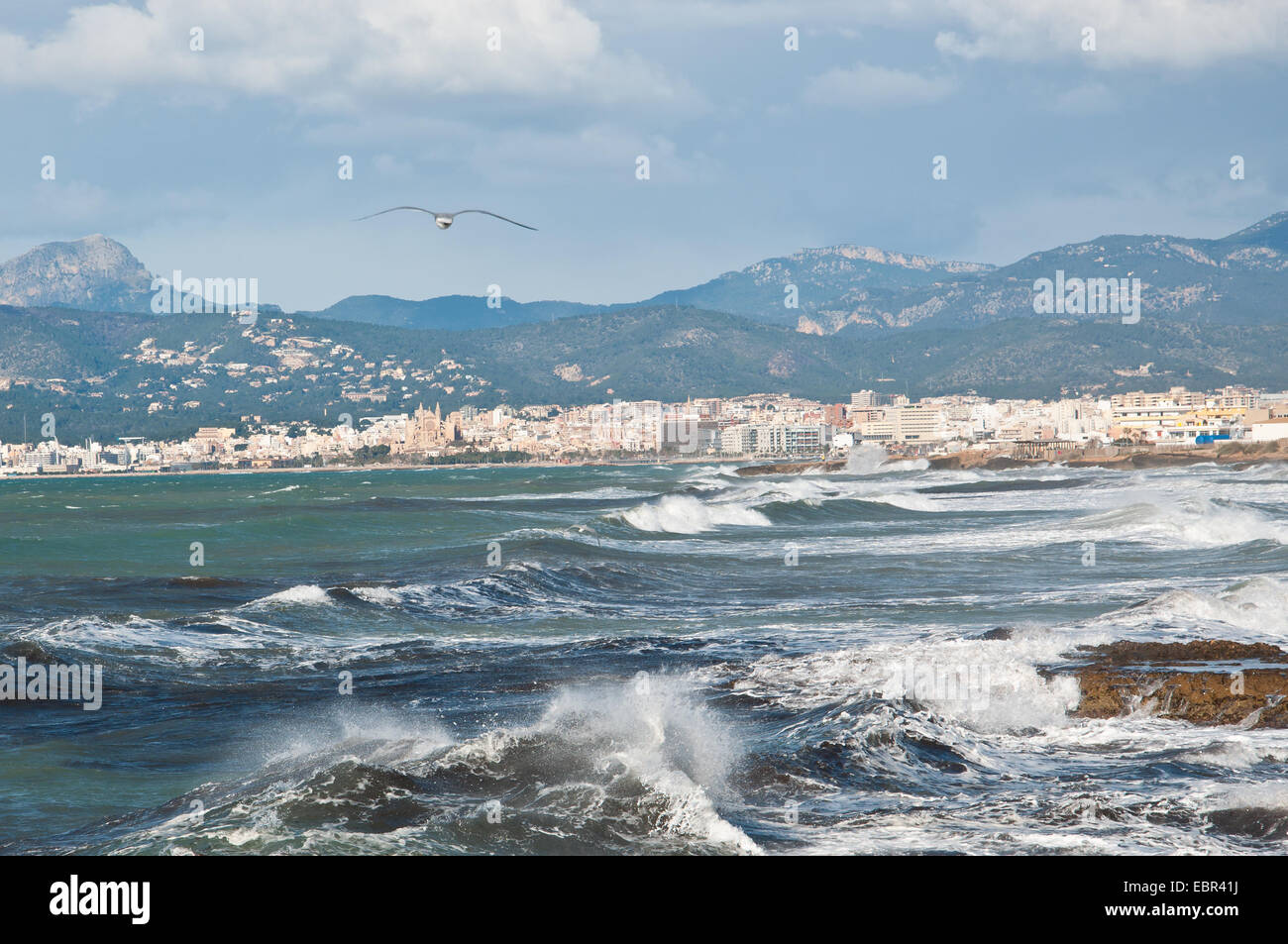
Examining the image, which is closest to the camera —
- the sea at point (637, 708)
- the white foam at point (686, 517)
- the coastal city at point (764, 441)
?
the sea at point (637, 708)

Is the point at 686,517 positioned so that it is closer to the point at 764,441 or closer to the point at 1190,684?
the point at 1190,684

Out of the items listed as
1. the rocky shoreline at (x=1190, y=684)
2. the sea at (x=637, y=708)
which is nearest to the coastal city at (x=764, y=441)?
the sea at (x=637, y=708)

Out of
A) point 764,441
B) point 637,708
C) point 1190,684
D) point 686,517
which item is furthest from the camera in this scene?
point 764,441

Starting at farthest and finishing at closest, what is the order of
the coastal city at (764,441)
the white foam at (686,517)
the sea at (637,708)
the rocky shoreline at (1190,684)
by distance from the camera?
the coastal city at (764,441) < the white foam at (686,517) < the rocky shoreline at (1190,684) < the sea at (637,708)

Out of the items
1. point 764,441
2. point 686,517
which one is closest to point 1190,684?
point 686,517

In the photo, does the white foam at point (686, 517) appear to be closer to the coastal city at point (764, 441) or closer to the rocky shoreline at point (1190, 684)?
the rocky shoreline at point (1190, 684)

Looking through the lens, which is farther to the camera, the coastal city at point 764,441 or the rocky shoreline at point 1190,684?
the coastal city at point 764,441

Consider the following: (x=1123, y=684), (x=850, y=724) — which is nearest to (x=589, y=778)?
(x=850, y=724)
